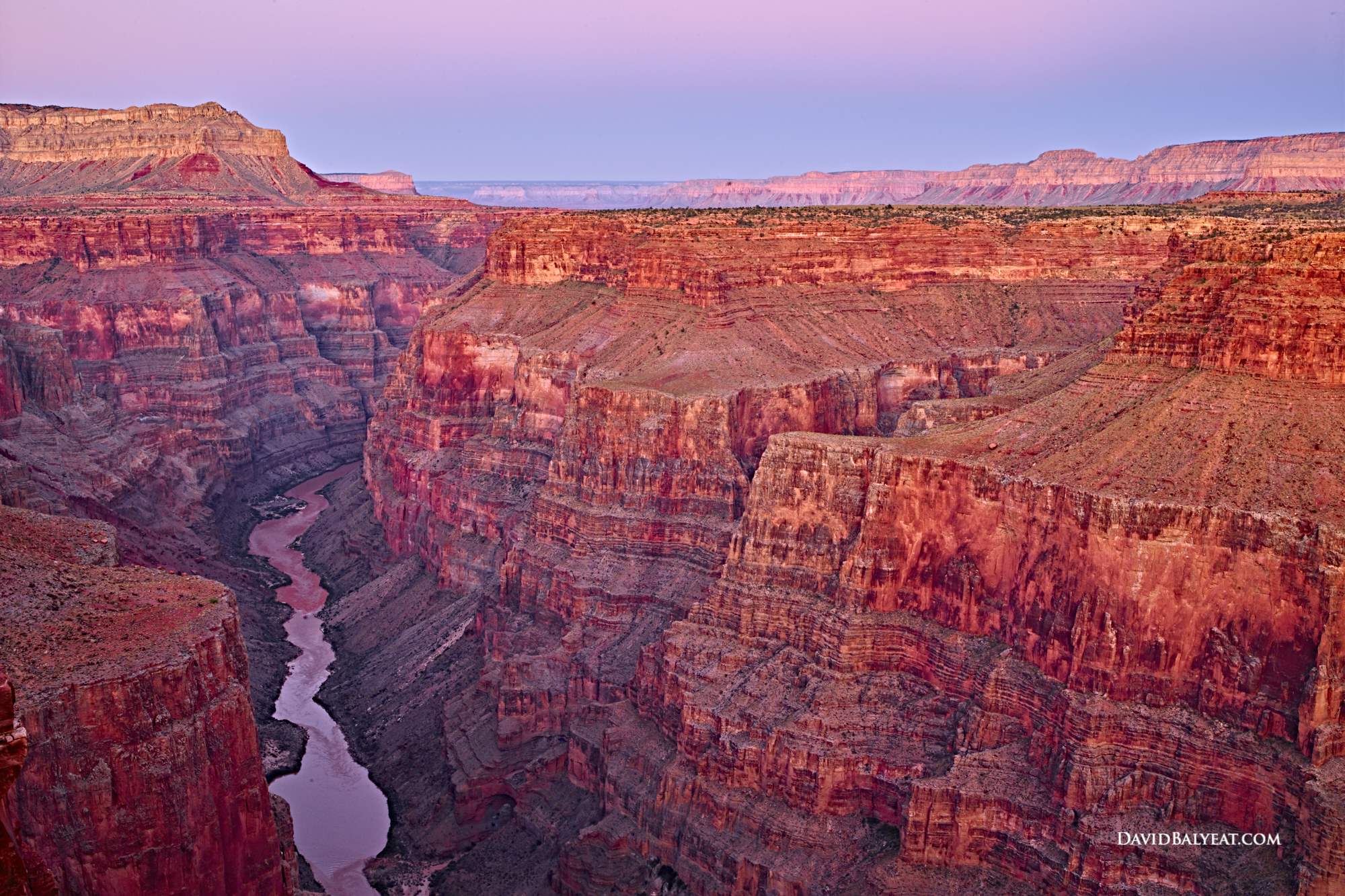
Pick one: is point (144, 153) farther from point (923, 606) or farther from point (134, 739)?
point (134, 739)

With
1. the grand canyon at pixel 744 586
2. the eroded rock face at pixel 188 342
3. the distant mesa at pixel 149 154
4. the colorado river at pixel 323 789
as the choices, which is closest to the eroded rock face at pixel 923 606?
the grand canyon at pixel 744 586

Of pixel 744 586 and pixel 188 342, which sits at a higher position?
pixel 188 342

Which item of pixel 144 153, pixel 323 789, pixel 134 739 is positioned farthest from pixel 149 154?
pixel 134 739

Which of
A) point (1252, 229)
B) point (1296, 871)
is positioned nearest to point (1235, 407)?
point (1296, 871)

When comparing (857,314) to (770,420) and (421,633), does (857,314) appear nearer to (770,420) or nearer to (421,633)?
(770,420)

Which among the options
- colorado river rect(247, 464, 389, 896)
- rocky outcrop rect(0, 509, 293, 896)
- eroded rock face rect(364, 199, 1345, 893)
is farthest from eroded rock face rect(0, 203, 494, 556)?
rocky outcrop rect(0, 509, 293, 896)

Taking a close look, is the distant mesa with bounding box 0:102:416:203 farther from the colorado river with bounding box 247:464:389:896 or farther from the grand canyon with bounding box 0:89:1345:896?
the colorado river with bounding box 247:464:389:896
